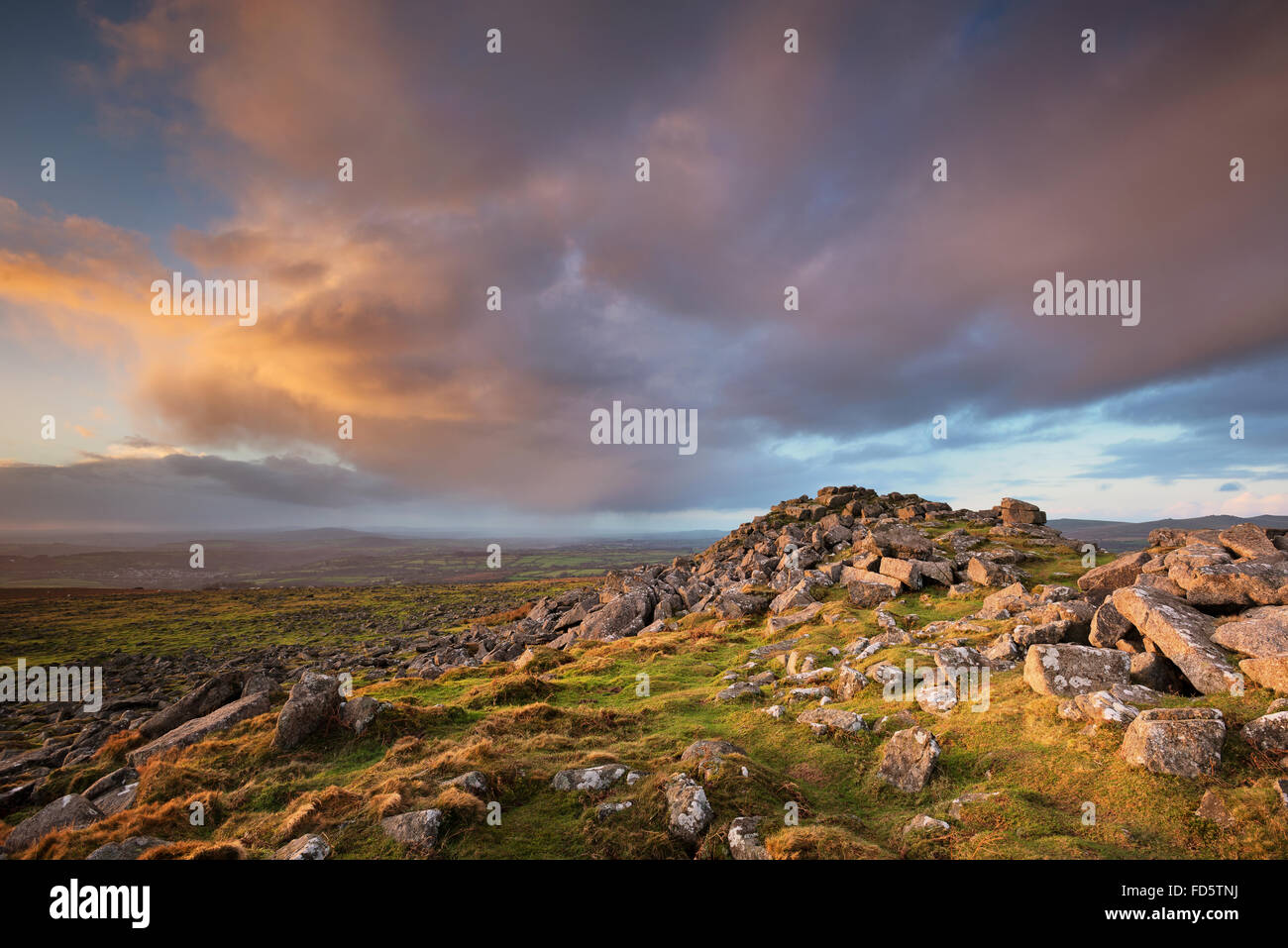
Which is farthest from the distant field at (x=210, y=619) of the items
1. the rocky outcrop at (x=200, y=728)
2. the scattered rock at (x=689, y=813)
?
the scattered rock at (x=689, y=813)

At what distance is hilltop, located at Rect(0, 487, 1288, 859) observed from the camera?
816 centimetres

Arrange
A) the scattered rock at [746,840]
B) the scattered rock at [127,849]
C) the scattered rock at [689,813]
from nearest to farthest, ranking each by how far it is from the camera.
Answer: the scattered rock at [746,840]
the scattered rock at [689,813]
the scattered rock at [127,849]

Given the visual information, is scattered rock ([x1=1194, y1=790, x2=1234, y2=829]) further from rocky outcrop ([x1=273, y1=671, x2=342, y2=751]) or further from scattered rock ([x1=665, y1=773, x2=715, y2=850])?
rocky outcrop ([x1=273, y1=671, x2=342, y2=751])

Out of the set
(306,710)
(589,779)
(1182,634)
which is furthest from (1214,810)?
(306,710)

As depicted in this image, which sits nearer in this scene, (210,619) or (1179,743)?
(1179,743)

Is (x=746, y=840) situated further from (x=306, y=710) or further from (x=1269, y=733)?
(x=306, y=710)

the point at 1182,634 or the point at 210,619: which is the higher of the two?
the point at 1182,634

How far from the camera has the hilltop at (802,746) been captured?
8.16m

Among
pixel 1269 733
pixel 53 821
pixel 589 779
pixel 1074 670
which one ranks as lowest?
pixel 53 821

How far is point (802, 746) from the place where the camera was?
41.7 ft

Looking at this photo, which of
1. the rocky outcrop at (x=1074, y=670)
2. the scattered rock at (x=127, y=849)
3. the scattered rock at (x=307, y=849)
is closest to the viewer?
the scattered rock at (x=307, y=849)

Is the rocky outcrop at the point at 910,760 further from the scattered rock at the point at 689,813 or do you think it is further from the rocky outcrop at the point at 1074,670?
the scattered rock at the point at 689,813
